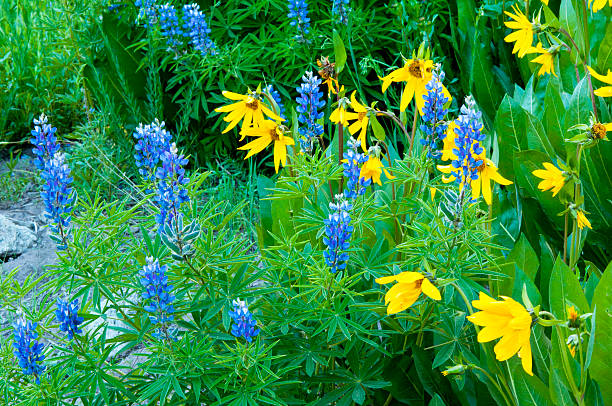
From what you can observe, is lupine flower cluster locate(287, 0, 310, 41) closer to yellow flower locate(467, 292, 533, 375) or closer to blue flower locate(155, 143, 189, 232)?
blue flower locate(155, 143, 189, 232)

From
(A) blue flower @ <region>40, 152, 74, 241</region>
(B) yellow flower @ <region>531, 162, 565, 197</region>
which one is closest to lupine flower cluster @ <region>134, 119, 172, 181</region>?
(A) blue flower @ <region>40, 152, 74, 241</region>

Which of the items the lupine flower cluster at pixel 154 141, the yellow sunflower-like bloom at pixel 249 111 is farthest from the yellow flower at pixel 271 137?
the lupine flower cluster at pixel 154 141

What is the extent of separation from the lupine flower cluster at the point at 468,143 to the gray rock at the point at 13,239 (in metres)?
2.43

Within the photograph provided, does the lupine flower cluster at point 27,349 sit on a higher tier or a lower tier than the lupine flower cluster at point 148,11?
lower

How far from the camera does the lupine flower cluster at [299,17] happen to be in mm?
3088

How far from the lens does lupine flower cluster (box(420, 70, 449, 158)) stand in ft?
5.51

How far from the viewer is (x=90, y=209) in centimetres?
165

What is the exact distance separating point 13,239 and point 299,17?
5.44 feet

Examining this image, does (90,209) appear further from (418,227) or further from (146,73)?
(146,73)

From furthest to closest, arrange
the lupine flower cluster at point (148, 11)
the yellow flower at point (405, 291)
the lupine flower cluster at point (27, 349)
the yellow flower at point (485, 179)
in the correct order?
the lupine flower cluster at point (148, 11) → the yellow flower at point (485, 179) → the lupine flower cluster at point (27, 349) → the yellow flower at point (405, 291)

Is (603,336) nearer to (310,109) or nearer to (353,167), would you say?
(353,167)

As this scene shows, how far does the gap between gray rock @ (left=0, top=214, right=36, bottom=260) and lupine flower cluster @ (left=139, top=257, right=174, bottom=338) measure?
2.03m

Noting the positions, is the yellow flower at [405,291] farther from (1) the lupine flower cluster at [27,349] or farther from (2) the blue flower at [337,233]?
(1) the lupine flower cluster at [27,349]

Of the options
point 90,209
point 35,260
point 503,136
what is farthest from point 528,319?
point 35,260
